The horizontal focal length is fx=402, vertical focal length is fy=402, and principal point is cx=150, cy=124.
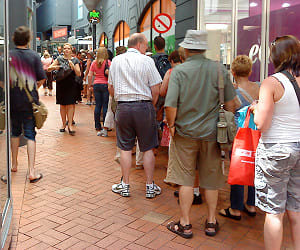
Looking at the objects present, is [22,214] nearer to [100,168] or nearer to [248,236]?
[100,168]

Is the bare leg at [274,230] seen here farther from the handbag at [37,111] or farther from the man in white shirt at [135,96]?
the handbag at [37,111]

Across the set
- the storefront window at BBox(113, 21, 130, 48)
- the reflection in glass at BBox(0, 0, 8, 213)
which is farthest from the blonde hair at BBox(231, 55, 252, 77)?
the storefront window at BBox(113, 21, 130, 48)

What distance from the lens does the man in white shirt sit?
4.51m

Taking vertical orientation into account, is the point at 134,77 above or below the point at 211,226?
above

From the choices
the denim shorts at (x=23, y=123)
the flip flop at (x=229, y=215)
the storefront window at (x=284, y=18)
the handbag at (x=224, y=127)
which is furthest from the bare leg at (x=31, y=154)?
the storefront window at (x=284, y=18)

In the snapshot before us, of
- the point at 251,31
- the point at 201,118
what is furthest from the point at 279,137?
the point at 251,31

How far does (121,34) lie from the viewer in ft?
65.6

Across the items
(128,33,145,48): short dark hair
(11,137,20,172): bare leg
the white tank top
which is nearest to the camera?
the white tank top

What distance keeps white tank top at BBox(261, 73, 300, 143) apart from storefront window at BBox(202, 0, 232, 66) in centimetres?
587

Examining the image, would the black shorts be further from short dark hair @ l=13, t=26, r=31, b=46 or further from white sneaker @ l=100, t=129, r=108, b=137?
white sneaker @ l=100, t=129, r=108, b=137

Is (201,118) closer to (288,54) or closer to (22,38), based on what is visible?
(288,54)

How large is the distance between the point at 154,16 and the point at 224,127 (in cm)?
1130

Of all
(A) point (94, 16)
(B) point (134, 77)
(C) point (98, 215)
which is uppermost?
(A) point (94, 16)

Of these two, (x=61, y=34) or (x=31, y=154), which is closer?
(x=31, y=154)
